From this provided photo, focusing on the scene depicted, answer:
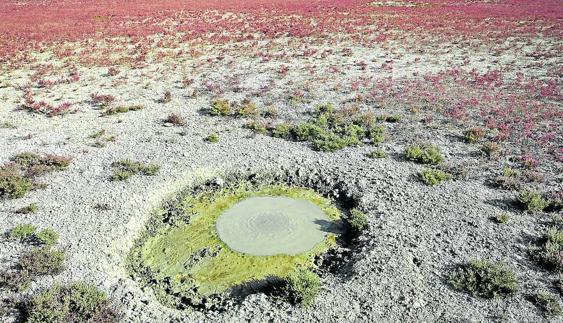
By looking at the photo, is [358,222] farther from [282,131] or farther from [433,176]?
[282,131]

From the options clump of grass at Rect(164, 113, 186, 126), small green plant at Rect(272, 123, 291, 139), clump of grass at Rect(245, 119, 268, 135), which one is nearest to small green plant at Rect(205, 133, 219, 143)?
clump of grass at Rect(245, 119, 268, 135)

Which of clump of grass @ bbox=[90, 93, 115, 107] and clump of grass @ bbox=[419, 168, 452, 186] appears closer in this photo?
clump of grass @ bbox=[419, 168, 452, 186]

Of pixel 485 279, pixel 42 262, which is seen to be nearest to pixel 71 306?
pixel 42 262

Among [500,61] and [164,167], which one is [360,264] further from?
[500,61]

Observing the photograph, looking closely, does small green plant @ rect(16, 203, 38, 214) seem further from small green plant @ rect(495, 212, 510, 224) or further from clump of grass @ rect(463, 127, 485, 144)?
clump of grass @ rect(463, 127, 485, 144)

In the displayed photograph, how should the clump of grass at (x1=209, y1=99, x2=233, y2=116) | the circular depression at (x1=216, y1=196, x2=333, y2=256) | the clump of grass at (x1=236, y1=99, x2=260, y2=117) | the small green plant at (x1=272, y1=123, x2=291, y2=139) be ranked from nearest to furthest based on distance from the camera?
the circular depression at (x1=216, y1=196, x2=333, y2=256)
the small green plant at (x1=272, y1=123, x2=291, y2=139)
the clump of grass at (x1=236, y1=99, x2=260, y2=117)
the clump of grass at (x1=209, y1=99, x2=233, y2=116)

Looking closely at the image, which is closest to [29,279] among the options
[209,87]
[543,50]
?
[209,87]
